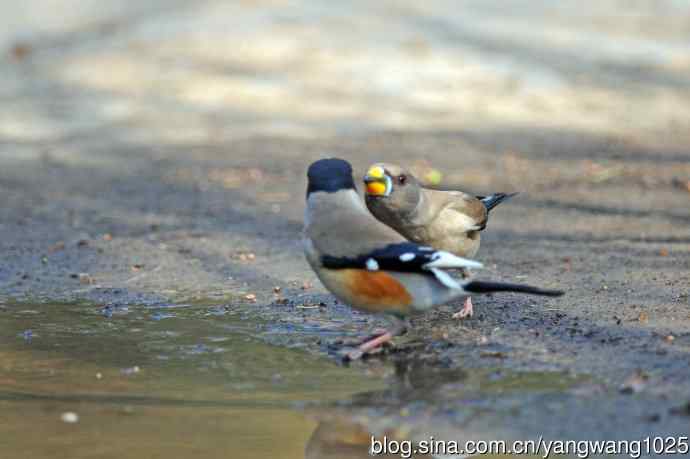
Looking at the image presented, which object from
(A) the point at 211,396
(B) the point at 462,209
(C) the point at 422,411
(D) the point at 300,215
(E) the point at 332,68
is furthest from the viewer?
(E) the point at 332,68

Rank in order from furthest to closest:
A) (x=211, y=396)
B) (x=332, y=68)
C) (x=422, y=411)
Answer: (x=332, y=68) < (x=211, y=396) < (x=422, y=411)

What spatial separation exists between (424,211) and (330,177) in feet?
3.13

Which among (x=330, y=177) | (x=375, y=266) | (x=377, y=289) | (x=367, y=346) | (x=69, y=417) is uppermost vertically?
(x=330, y=177)

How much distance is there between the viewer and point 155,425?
521cm

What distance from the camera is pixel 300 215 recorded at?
10672mm

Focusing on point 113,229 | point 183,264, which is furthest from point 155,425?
point 113,229

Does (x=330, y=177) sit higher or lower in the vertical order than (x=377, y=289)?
higher

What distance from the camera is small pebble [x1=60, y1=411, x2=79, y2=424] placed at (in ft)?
17.3

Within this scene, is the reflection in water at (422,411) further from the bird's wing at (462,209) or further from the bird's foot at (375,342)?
the bird's wing at (462,209)

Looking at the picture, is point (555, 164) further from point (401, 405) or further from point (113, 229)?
point (401, 405)

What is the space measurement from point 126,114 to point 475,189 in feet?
18.7

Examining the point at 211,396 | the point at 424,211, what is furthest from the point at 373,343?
the point at 424,211

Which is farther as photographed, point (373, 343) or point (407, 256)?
point (373, 343)

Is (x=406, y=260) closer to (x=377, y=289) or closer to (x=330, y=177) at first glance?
(x=377, y=289)
